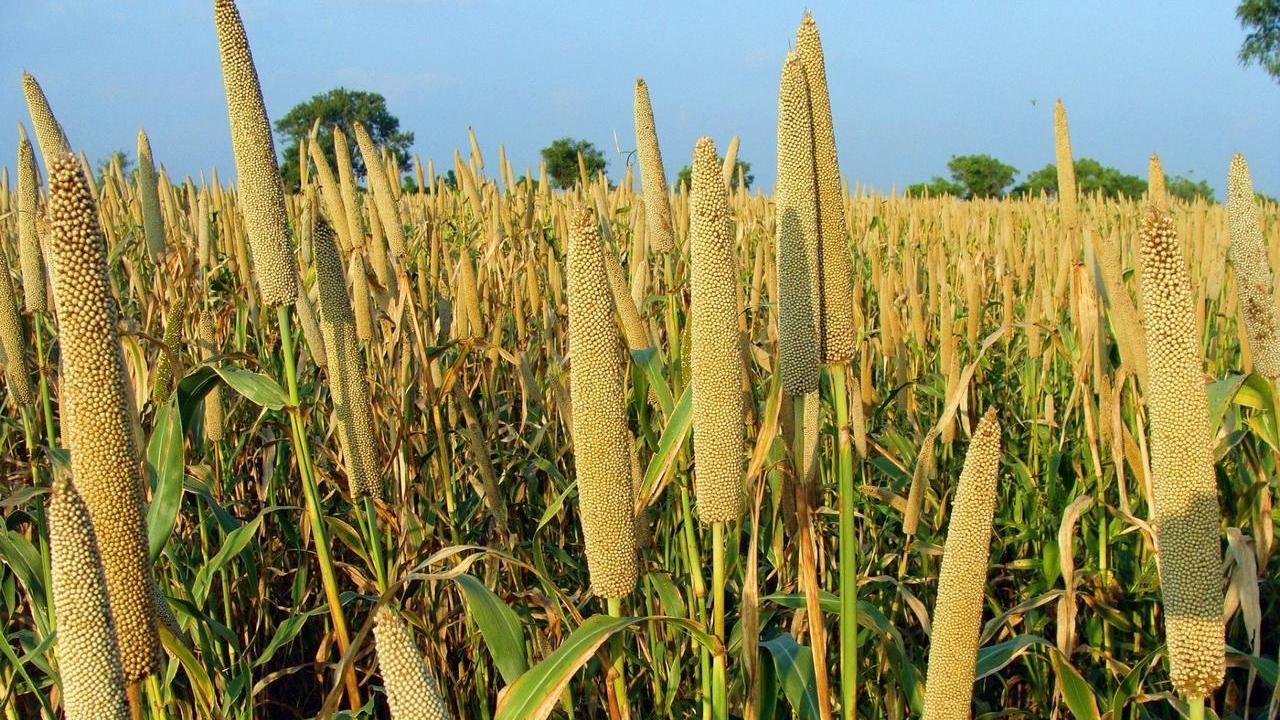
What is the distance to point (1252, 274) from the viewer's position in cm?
244

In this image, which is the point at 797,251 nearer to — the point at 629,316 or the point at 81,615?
the point at 629,316

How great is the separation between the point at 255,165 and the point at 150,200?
60.2 inches

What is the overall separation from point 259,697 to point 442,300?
4.41ft

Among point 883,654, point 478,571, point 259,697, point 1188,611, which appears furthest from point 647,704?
point 1188,611

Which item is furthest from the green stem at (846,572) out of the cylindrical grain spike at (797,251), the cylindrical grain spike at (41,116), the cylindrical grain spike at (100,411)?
the cylindrical grain spike at (41,116)

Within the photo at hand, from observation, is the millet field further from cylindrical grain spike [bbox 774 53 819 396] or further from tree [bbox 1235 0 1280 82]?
tree [bbox 1235 0 1280 82]

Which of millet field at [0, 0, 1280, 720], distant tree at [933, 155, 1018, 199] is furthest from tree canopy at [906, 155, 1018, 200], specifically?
millet field at [0, 0, 1280, 720]

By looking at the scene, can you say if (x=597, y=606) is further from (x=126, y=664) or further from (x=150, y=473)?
(x=126, y=664)

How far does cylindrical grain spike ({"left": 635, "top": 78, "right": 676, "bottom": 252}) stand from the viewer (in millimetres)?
2754

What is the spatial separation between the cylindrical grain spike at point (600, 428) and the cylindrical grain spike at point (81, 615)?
0.62 m

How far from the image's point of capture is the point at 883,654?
2398 millimetres

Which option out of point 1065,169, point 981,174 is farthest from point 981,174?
point 1065,169

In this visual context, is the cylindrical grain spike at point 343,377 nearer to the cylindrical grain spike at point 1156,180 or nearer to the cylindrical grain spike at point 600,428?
the cylindrical grain spike at point 600,428

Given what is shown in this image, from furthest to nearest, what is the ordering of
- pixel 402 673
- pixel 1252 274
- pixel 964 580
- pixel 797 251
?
pixel 1252 274
pixel 797 251
pixel 964 580
pixel 402 673
